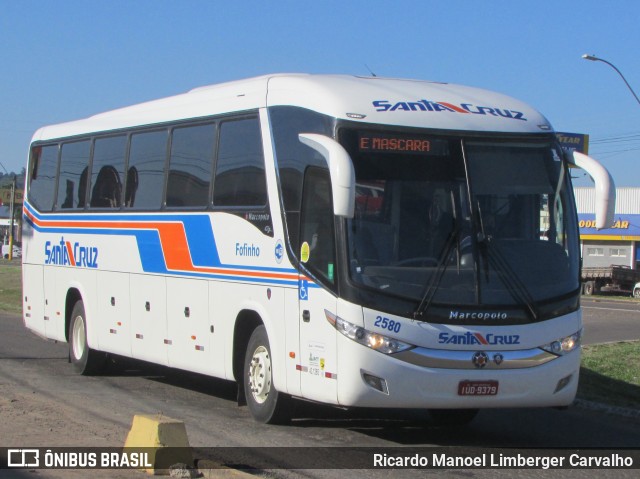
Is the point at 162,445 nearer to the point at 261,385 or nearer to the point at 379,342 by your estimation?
the point at 379,342

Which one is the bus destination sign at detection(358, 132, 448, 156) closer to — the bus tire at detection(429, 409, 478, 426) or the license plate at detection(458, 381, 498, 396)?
the license plate at detection(458, 381, 498, 396)

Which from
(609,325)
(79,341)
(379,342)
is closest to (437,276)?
(379,342)

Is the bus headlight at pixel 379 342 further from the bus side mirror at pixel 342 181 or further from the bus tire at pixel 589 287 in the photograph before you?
the bus tire at pixel 589 287

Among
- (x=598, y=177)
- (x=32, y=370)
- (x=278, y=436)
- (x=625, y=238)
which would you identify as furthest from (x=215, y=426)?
(x=625, y=238)

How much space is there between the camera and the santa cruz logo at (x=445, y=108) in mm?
9812

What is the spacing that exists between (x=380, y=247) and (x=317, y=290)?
2.50 feet

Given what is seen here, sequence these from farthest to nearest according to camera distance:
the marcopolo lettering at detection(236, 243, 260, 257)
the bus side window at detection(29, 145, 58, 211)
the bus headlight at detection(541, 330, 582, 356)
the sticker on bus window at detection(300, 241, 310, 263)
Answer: the bus side window at detection(29, 145, 58, 211)
the marcopolo lettering at detection(236, 243, 260, 257)
the sticker on bus window at detection(300, 241, 310, 263)
the bus headlight at detection(541, 330, 582, 356)

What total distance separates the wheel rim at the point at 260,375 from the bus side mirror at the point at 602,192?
3.68 m

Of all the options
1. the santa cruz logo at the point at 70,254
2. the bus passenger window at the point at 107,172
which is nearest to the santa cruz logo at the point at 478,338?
the bus passenger window at the point at 107,172

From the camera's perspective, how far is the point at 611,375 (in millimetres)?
14547

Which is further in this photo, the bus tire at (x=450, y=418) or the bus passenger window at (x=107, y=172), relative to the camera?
the bus passenger window at (x=107, y=172)

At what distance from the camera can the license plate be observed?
910 centimetres

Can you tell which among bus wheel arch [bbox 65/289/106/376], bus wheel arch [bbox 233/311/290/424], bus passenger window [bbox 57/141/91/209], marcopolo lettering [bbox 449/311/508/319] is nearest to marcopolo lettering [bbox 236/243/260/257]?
bus wheel arch [bbox 233/311/290/424]

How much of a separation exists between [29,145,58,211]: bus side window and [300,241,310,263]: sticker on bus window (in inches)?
316
